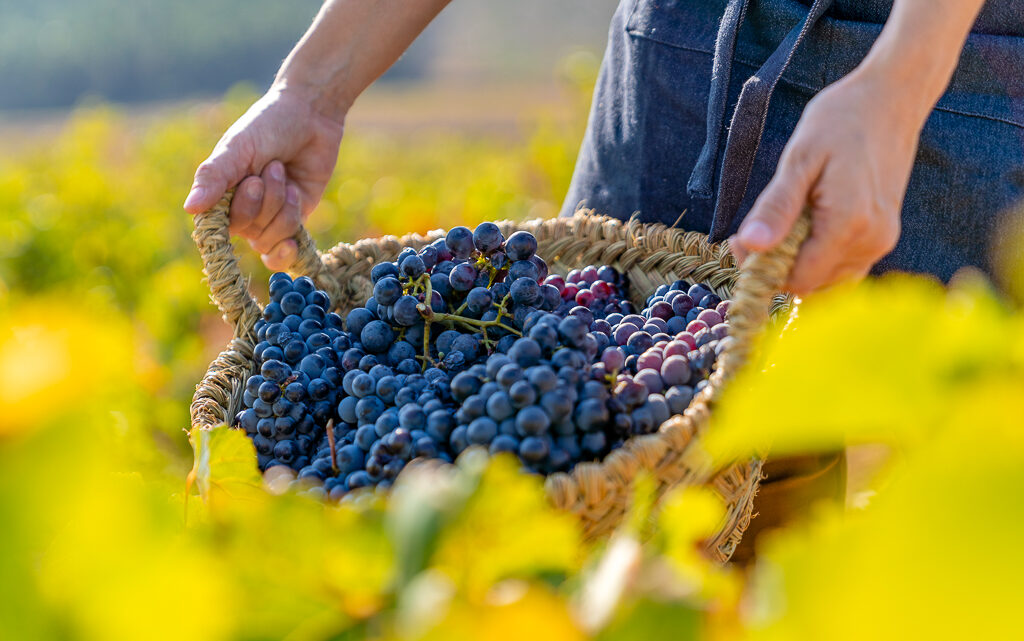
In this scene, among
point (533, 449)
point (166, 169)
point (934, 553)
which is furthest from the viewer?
point (166, 169)

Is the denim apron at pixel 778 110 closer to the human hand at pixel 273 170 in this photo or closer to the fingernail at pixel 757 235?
the fingernail at pixel 757 235

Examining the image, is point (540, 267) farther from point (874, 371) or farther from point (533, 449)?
point (874, 371)

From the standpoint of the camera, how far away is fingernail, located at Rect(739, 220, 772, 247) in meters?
0.82

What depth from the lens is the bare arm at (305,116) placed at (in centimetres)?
139

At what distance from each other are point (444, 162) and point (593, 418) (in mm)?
6462

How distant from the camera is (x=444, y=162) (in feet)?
23.4

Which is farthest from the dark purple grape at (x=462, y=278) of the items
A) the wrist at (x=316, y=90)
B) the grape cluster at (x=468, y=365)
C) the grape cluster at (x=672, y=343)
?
the wrist at (x=316, y=90)

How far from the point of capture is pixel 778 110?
1.35 metres

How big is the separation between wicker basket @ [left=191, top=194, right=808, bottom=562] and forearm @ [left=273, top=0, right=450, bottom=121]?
11.5 inches

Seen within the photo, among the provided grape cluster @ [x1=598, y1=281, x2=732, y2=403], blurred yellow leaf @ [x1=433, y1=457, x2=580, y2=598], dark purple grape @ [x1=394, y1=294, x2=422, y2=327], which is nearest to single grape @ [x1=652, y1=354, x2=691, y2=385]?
grape cluster @ [x1=598, y1=281, x2=732, y2=403]

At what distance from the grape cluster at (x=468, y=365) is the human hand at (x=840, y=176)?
0.14m

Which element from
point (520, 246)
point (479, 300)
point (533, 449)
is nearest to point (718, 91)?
point (520, 246)

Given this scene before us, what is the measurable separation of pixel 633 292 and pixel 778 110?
382 mm

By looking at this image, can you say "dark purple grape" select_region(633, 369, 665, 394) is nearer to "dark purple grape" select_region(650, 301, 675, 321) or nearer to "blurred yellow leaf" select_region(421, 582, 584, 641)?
"dark purple grape" select_region(650, 301, 675, 321)
